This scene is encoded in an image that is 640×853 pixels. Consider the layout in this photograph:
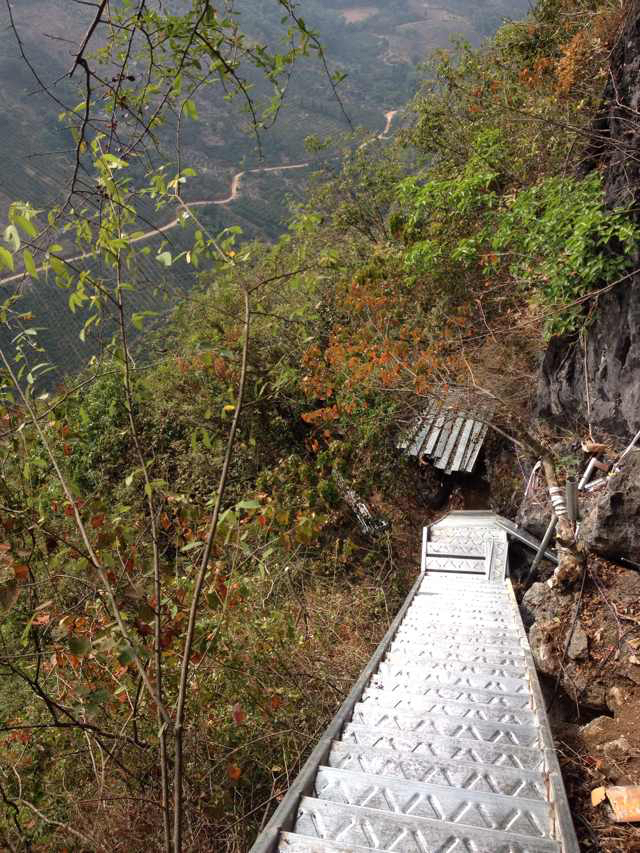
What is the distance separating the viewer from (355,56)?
9369cm

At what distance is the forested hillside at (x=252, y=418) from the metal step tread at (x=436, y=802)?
0.70 m

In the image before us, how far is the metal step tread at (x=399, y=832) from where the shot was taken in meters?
1.78

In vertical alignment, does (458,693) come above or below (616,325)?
below

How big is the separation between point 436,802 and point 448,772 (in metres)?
0.25

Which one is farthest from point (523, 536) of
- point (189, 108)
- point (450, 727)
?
point (189, 108)

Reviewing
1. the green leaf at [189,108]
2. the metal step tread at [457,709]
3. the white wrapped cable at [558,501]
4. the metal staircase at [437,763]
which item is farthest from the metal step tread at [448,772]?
the white wrapped cable at [558,501]

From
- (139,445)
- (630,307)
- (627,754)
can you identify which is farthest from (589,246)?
(139,445)

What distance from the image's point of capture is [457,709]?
2867 mm

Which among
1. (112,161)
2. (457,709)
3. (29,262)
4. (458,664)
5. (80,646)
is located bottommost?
(458,664)

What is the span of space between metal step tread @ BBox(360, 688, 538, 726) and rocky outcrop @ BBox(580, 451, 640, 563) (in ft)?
6.29

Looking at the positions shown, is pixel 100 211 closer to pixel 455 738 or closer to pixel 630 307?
pixel 455 738

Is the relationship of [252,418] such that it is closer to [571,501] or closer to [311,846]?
[571,501]

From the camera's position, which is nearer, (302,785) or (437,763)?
(302,785)

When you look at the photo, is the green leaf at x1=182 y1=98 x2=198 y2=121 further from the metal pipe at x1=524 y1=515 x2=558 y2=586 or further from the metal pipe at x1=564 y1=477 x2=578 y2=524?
the metal pipe at x1=524 y1=515 x2=558 y2=586
